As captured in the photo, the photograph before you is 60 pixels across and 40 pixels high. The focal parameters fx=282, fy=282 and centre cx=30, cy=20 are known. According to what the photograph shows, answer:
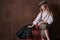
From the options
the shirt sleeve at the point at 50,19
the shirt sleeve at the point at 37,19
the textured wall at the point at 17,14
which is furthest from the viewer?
the textured wall at the point at 17,14

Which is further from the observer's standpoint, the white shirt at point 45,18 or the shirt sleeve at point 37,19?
the shirt sleeve at point 37,19

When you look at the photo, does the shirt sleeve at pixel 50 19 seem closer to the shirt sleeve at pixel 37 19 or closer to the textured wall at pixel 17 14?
the shirt sleeve at pixel 37 19

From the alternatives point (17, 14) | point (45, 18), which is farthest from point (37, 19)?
point (17, 14)

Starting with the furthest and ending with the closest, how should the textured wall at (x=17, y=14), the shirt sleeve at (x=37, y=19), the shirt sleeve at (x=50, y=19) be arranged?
the textured wall at (x=17, y=14)
the shirt sleeve at (x=37, y=19)
the shirt sleeve at (x=50, y=19)

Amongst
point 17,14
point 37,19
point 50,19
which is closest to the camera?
point 50,19

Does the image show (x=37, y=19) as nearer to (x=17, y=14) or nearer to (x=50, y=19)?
(x=50, y=19)

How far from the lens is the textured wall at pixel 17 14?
497 centimetres

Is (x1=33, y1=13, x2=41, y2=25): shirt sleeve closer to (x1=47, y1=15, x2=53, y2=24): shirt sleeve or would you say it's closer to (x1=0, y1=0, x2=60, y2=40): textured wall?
(x1=47, y1=15, x2=53, y2=24): shirt sleeve

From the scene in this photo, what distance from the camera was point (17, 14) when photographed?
16.4ft

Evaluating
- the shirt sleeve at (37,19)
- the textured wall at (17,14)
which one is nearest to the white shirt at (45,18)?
the shirt sleeve at (37,19)

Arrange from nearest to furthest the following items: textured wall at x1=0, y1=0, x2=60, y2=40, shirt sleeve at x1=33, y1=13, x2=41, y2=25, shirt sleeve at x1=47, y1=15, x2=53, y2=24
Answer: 1. shirt sleeve at x1=47, y1=15, x2=53, y2=24
2. shirt sleeve at x1=33, y1=13, x2=41, y2=25
3. textured wall at x1=0, y1=0, x2=60, y2=40

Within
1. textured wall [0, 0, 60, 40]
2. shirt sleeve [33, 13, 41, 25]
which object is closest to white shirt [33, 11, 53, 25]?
shirt sleeve [33, 13, 41, 25]

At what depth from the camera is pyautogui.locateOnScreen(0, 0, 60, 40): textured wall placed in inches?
196

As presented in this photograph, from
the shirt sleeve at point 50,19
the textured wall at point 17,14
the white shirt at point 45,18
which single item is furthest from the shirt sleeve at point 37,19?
the textured wall at point 17,14
